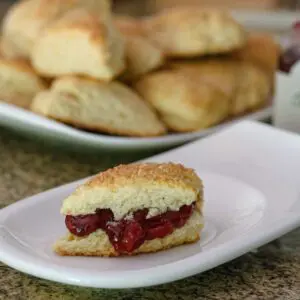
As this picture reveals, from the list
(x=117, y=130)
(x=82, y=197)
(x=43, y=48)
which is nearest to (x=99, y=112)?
(x=117, y=130)

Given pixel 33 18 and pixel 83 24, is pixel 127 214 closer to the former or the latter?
pixel 83 24

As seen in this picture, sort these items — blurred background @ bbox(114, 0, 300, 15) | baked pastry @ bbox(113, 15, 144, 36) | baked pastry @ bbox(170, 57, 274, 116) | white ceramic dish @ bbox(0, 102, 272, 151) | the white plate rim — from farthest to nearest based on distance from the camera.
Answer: blurred background @ bbox(114, 0, 300, 15), baked pastry @ bbox(113, 15, 144, 36), baked pastry @ bbox(170, 57, 274, 116), white ceramic dish @ bbox(0, 102, 272, 151), the white plate rim

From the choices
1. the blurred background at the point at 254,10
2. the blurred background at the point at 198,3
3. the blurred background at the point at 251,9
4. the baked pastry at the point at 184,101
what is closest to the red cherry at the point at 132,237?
the baked pastry at the point at 184,101

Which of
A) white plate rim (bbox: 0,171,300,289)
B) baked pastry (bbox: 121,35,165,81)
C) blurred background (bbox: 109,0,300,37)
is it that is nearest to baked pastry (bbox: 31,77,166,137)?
baked pastry (bbox: 121,35,165,81)

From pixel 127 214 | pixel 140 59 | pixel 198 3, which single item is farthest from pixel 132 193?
pixel 198 3

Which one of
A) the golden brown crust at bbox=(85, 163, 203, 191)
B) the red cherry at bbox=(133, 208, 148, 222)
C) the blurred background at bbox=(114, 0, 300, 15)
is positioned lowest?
the blurred background at bbox=(114, 0, 300, 15)

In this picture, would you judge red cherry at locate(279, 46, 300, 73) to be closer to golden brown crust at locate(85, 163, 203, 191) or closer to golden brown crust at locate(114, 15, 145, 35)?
golden brown crust at locate(114, 15, 145, 35)
